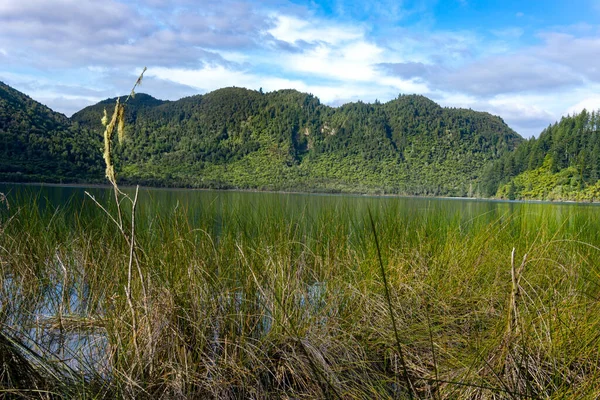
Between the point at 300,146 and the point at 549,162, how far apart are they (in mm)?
86122

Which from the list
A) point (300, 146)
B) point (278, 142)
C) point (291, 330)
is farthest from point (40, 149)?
point (300, 146)

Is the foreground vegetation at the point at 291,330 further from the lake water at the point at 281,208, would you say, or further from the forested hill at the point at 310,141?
the forested hill at the point at 310,141

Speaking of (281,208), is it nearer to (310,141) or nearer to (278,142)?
(278,142)

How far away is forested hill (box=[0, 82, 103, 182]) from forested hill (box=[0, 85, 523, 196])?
0.19 metres

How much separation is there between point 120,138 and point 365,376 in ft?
5.86

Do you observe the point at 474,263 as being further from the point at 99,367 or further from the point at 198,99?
the point at 198,99

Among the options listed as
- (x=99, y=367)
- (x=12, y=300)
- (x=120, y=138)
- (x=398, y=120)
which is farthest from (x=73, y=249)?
(x=398, y=120)

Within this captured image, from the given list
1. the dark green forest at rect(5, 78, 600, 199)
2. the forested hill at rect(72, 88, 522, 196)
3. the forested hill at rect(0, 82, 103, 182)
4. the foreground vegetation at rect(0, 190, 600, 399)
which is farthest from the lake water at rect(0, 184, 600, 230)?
the forested hill at rect(72, 88, 522, 196)

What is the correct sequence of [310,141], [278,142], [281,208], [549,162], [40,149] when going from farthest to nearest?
[310,141] → [278,142] → [549,162] → [40,149] → [281,208]

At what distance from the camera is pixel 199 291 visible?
2.92 m

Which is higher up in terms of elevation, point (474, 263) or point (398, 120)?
point (398, 120)

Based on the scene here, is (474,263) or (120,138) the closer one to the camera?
(120,138)

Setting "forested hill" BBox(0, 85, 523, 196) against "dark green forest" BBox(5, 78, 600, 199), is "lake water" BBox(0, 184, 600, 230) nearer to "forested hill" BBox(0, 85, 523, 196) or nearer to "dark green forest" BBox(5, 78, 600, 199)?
"dark green forest" BBox(5, 78, 600, 199)

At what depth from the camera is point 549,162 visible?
64812 millimetres
